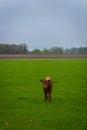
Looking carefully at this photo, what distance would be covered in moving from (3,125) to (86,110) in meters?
4.39

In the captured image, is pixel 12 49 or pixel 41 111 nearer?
pixel 41 111

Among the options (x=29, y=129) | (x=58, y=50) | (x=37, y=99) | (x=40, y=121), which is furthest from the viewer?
(x=58, y=50)

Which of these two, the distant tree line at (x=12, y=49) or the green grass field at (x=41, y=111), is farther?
the distant tree line at (x=12, y=49)

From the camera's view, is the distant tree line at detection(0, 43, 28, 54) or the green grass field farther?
the distant tree line at detection(0, 43, 28, 54)

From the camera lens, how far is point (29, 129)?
1370 cm

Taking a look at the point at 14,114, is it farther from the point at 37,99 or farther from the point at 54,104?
the point at 37,99

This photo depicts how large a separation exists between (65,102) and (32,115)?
4.11 m

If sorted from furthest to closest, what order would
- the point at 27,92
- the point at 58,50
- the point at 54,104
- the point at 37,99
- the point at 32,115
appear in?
the point at 58,50 < the point at 27,92 < the point at 37,99 < the point at 54,104 < the point at 32,115

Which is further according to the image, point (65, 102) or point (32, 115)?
point (65, 102)

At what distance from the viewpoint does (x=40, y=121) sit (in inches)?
595

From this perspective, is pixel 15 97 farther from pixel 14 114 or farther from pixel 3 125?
pixel 3 125

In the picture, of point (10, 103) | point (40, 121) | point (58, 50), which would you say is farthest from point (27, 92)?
point (58, 50)

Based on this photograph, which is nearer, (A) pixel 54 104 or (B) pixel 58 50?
(A) pixel 54 104

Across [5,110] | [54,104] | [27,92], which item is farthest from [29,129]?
[27,92]
